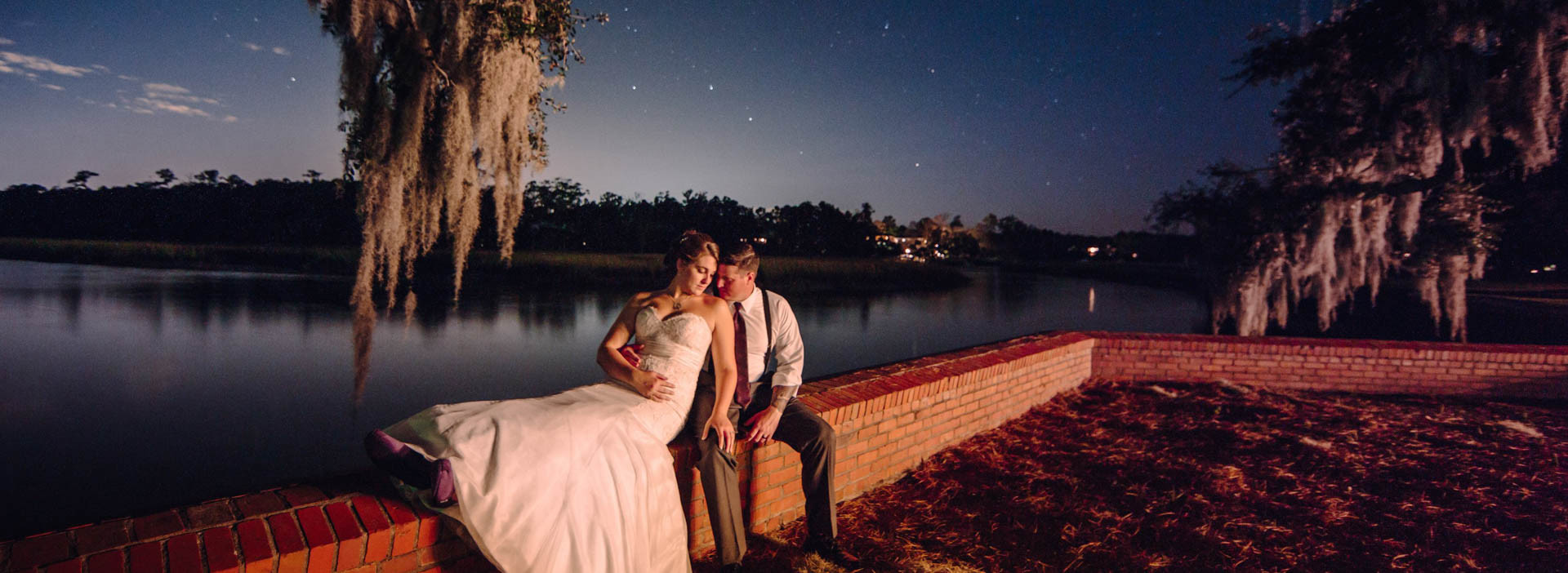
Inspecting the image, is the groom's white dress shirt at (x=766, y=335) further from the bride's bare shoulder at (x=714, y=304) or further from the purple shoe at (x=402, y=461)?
the purple shoe at (x=402, y=461)

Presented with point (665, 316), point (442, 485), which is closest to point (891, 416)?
point (665, 316)

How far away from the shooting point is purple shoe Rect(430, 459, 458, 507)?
176cm

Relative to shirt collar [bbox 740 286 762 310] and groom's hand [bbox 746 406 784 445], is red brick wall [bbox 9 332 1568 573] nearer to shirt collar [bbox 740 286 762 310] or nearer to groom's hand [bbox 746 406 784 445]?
groom's hand [bbox 746 406 784 445]

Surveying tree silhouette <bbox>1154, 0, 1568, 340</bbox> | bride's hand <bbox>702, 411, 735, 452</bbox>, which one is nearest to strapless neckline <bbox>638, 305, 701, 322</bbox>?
bride's hand <bbox>702, 411, 735, 452</bbox>

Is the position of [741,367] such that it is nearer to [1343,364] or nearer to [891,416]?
[891,416]

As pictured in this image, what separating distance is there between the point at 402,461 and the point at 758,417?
1.41m

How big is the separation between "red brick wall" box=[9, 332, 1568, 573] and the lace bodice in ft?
1.36

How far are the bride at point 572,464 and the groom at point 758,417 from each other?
15 cm

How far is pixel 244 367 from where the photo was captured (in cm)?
1173

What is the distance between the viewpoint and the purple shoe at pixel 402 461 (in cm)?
184

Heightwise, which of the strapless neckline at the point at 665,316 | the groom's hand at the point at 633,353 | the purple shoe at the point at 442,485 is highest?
the strapless neckline at the point at 665,316

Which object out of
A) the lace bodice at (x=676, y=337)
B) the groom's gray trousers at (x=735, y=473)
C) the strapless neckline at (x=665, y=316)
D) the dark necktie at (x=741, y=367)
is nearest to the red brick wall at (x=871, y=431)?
the groom's gray trousers at (x=735, y=473)

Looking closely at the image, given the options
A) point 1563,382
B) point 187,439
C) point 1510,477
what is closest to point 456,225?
point 187,439

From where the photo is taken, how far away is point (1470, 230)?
737 centimetres
